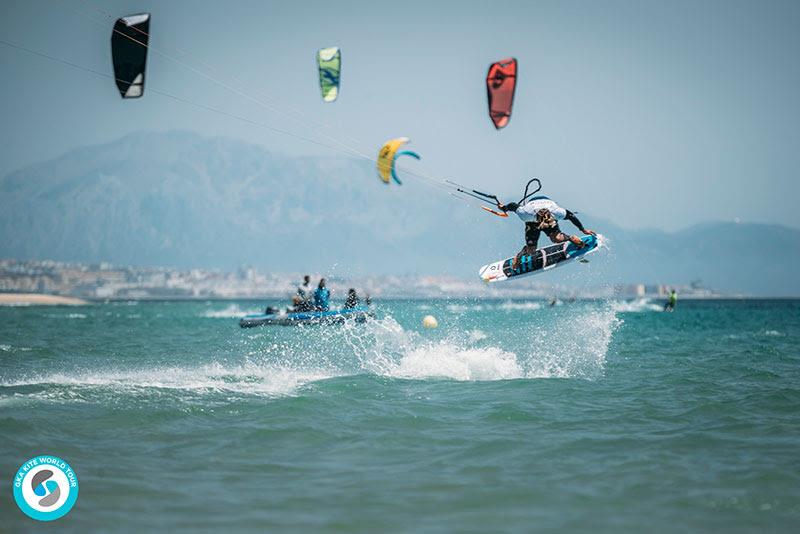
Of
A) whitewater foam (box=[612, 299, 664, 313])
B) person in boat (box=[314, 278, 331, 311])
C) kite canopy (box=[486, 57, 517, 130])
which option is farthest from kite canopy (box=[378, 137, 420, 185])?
whitewater foam (box=[612, 299, 664, 313])

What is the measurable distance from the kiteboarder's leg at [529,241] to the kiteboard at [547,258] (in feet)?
0.24

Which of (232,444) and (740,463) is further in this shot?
(232,444)

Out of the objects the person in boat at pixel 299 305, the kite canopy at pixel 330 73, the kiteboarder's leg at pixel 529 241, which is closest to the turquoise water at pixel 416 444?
the kiteboarder's leg at pixel 529 241

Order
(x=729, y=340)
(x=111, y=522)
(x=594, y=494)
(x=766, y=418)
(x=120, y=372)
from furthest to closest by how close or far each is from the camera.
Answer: (x=729, y=340) < (x=120, y=372) < (x=766, y=418) < (x=594, y=494) < (x=111, y=522)

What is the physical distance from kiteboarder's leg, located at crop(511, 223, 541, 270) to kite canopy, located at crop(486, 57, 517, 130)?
Result: 450 cm

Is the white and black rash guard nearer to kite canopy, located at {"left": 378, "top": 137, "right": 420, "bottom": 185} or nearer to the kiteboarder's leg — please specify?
the kiteboarder's leg

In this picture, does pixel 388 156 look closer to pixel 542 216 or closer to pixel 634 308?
pixel 542 216

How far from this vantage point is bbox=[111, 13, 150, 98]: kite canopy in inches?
628

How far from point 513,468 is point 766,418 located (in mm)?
5113

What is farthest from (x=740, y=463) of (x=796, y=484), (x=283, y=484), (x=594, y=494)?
(x=283, y=484)

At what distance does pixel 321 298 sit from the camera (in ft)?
98.9

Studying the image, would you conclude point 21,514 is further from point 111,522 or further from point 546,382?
point 546,382

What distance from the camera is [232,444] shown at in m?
8.80

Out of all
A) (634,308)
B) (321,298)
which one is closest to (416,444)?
(321,298)
